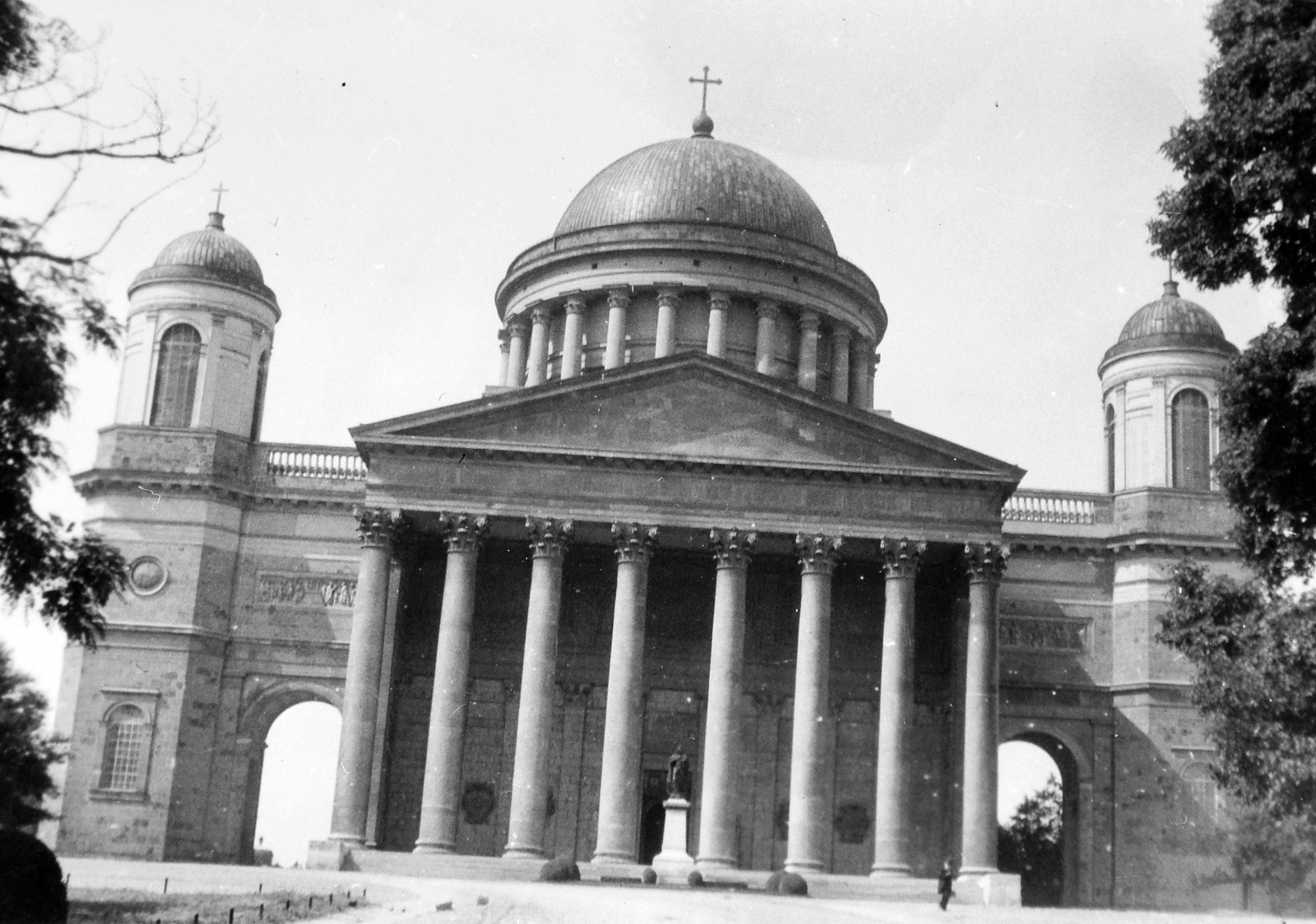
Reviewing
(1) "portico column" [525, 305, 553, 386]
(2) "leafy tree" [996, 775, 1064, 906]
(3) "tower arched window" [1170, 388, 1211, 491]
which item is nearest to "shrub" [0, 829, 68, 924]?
(1) "portico column" [525, 305, 553, 386]

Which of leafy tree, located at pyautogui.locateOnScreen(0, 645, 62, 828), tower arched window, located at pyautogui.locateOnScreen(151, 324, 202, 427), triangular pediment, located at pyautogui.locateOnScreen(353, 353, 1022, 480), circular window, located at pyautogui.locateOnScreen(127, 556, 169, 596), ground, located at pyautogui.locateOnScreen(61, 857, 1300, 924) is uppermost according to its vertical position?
tower arched window, located at pyautogui.locateOnScreen(151, 324, 202, 427)

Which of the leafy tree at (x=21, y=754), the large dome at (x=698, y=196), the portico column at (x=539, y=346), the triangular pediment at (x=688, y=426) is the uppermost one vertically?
the large dome at (x=698, y=196)

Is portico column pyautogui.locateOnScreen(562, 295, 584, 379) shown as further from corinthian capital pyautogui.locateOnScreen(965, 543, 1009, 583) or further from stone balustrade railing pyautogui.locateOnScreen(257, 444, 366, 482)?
corinthian capital pyautogui.locateOnScreen(965, 543, 1009, 583)

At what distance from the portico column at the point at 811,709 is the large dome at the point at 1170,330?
1550 cm

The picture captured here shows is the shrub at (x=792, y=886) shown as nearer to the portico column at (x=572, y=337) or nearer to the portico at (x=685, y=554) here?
the portico at (x=685, y=554)

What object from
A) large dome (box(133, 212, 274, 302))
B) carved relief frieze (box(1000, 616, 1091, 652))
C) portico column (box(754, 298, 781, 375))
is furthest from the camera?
portico column (box(754, 298, 781, 375))

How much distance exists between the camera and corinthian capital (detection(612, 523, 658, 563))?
43.2 meters

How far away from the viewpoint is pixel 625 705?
4203 cm

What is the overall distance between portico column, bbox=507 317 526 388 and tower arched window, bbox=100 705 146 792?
17.7 meters

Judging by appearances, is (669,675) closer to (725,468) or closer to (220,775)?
(725,468)

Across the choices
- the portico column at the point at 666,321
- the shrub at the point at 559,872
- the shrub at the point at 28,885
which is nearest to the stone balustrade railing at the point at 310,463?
the portico column at the point at 666,321

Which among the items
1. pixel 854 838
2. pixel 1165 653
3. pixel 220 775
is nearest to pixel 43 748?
pixel 220 775

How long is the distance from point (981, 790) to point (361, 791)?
51.6ft

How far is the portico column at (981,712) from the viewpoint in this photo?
42094 mm
